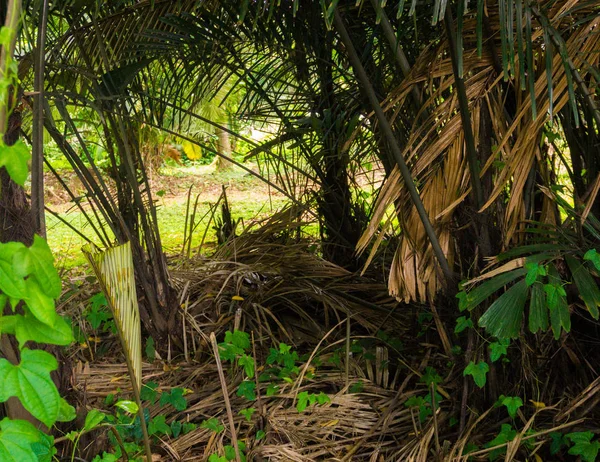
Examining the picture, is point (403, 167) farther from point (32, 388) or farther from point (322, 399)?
point (32, 388)

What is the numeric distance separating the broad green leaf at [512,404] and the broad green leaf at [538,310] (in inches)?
12.7

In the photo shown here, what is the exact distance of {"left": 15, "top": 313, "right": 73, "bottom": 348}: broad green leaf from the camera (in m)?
1.09

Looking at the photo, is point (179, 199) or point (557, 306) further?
point (179, 199)

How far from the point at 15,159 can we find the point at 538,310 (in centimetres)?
120

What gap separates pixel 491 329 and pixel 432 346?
0.67 metres

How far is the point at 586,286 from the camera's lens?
1716mm

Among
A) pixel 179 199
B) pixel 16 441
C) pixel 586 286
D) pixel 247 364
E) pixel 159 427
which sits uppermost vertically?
pixel 179 199

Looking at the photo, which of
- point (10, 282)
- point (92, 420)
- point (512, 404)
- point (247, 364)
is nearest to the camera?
point (10, 282)

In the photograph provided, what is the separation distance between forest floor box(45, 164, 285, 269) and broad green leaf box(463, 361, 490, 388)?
3.68m

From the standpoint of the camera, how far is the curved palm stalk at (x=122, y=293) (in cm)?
136

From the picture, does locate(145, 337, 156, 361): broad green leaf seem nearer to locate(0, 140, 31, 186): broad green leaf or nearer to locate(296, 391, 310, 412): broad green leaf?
locate(296, 391, 310, 412): broad green leaf

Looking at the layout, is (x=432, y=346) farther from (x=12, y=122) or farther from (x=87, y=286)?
(x=87, y=286)

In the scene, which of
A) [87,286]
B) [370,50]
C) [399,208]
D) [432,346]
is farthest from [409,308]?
[87,286]

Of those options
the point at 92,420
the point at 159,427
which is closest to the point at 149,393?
the point at 159,427
